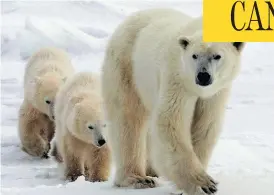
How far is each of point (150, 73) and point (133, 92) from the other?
442 millimetres

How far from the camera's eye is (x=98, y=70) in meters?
12.6

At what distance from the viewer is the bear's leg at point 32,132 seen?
8.62 metres

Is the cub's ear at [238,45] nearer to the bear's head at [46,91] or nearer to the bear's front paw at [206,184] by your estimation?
the bear's front paw at [206,184]

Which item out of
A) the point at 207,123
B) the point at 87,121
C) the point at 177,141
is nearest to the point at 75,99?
the point at 87,121

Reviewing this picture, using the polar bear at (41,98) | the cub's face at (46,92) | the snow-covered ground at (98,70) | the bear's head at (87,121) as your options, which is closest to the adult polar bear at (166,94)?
the snow-covered ground at (98,70)

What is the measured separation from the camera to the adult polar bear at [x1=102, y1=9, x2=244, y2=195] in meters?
3.80

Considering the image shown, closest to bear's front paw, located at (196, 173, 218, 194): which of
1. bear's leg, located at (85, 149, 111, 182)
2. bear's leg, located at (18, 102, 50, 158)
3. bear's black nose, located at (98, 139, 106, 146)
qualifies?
bear's black nose, located at (98, 139, 106, 146)

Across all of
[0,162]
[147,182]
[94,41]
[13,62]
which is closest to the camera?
[147,182]

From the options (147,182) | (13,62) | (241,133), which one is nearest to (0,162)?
(241,133)

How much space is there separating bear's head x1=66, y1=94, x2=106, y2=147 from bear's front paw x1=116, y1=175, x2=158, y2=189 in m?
1.88

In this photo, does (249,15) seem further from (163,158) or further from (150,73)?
(163,158)

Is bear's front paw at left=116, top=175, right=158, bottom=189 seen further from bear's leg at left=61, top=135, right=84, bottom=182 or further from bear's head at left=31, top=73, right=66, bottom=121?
bear's head at left=31, top=73, right=66, bottom=121

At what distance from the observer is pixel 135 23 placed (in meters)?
4.75

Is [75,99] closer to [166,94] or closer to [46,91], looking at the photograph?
[46,91]
